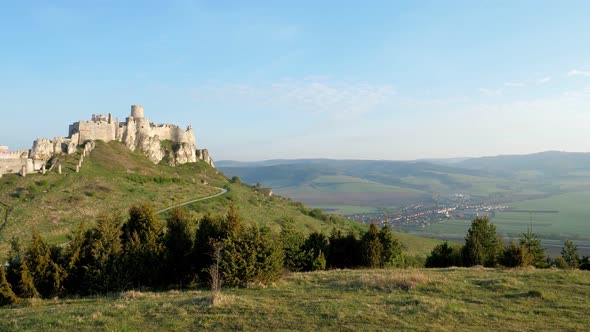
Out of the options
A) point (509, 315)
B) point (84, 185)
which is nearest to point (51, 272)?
point (509, 315)

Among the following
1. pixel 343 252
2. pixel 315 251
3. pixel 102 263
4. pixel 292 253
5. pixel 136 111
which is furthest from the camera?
pixel 136 111

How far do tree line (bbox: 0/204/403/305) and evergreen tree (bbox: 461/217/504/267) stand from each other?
1086 inches

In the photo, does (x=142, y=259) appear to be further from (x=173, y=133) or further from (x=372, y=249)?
(x=173, y=133)

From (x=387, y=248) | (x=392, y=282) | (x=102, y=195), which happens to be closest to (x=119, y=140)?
(x=102, y=195)

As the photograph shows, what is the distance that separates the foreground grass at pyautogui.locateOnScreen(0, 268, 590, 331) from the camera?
1634cm

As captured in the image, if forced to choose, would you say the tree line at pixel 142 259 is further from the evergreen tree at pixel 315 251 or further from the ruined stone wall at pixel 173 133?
the ruined stone wall at pixel 173 133

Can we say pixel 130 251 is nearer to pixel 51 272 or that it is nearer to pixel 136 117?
pixel 51 272

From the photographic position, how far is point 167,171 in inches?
3932

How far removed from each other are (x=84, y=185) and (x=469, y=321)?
65355mm

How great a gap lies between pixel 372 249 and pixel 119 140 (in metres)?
80.4

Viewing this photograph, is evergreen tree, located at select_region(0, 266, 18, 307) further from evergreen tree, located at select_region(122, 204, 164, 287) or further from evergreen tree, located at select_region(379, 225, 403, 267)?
evergreen tree, located at select_region(379, 225, 403, 267)

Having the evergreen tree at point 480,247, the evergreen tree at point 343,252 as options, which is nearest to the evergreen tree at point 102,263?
the evergreen tree at point 343,252

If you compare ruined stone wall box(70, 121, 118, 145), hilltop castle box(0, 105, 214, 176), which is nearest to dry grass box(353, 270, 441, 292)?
hilltop castle box(0, 105, 214, 176)

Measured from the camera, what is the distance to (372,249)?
41.1 m
